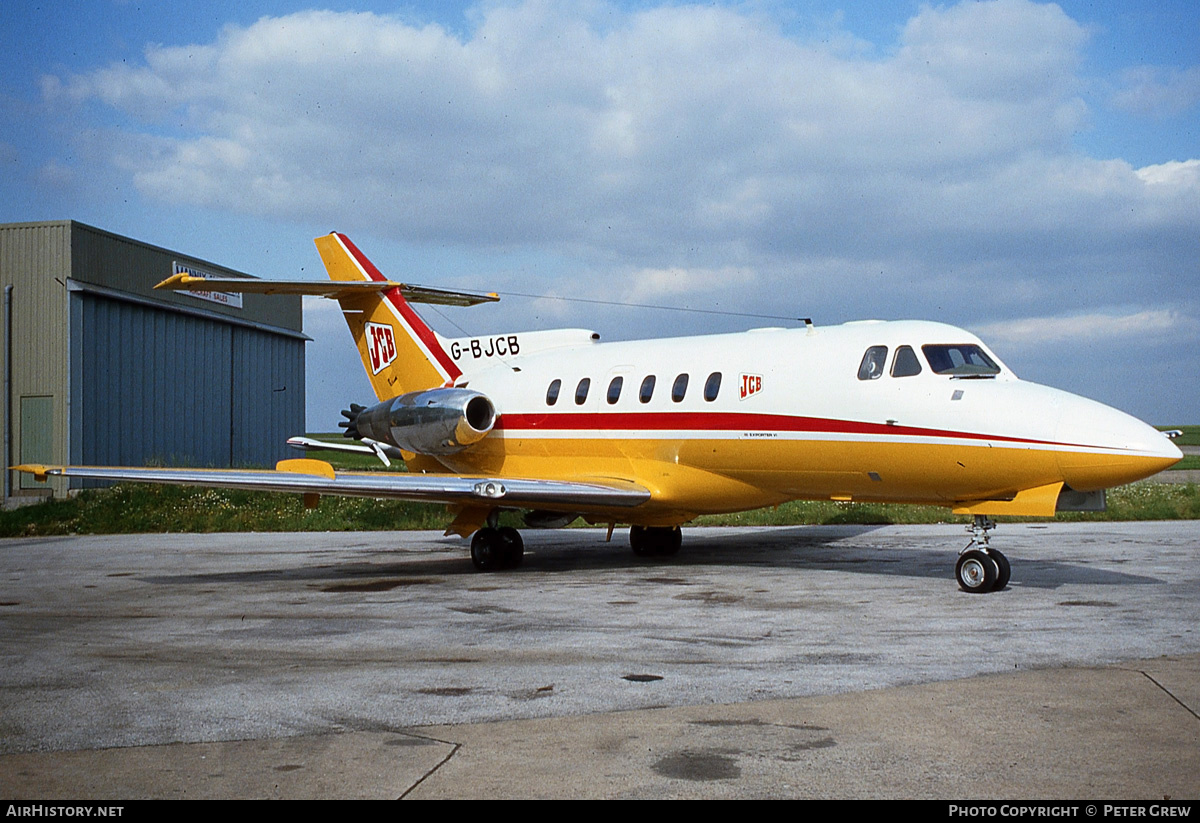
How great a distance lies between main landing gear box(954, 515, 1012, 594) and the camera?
10.9 metres

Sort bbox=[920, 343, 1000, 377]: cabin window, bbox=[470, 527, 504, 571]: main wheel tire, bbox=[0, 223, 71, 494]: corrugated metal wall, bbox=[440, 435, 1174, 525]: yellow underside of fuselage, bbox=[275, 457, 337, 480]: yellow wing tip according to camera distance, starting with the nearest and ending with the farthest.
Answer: bbox=[440, 435, 1174, 525]: yellow underside of fuselage < bbox=[920, 343, 1000, 377]: cabin window < bbox=[275, 457, 337, 480]: yellow wing tip < bbox=[470, 527, 504, 571]: main wheel tire < bbox=[0, 223, 71, 494]: corrugated metal wall

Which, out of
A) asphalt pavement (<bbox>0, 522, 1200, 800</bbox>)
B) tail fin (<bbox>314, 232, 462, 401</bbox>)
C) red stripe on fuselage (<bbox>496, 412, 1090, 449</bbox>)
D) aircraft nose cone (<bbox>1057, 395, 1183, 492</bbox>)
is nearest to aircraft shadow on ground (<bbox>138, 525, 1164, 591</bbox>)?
asphalt pavement (<bbox>0, 522, 1200, 800</bbox>)

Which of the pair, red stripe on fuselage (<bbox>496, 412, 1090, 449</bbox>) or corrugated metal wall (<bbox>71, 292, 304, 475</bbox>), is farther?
corrugated metal wall (<bbox>71, 292, 304, 475</bbox>)

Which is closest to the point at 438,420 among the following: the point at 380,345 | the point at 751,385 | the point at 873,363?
the point at 380,345

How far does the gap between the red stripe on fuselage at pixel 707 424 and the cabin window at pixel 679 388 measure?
230mm

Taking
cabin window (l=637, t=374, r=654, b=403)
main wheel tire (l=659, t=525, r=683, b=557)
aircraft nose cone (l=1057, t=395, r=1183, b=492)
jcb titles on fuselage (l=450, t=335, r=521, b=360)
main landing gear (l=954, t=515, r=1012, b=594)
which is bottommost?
main wheel tire (l=659, t=525, r=683, b=557)

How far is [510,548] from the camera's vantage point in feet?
48.1

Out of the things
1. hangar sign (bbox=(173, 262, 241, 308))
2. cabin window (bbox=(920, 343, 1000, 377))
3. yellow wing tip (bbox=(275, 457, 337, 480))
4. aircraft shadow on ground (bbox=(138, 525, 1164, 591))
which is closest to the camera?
cabin window (bbox=(920, 343, 1000, 377))

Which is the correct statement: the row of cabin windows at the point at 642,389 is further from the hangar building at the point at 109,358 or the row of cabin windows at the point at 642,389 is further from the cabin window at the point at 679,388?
the hangar building at the point at 109,358

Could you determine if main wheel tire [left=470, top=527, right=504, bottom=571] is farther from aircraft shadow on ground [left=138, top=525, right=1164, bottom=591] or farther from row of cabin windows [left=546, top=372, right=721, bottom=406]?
row of cabin windows [left=546, top=372, right=721, bottom=406]

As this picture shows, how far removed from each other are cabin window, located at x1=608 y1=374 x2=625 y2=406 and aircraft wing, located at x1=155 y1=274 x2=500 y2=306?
5.10m

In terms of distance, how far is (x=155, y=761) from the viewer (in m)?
5.04

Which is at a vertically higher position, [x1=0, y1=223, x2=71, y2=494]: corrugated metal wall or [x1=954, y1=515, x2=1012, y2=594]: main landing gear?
[x1=0, y1=223, x2=71, y2=494]: corrugated metal wall

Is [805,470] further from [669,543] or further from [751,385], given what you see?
[669,543]
